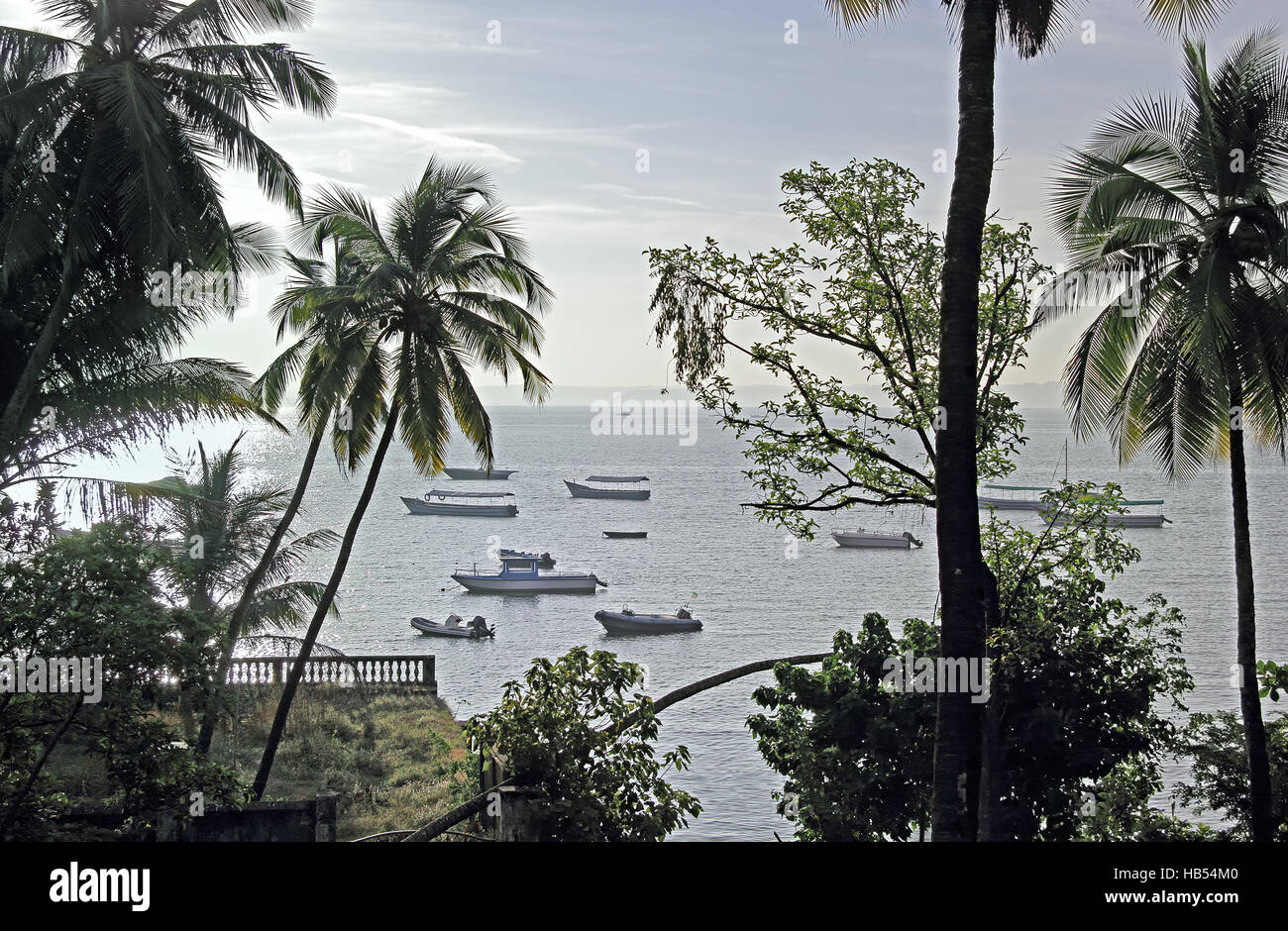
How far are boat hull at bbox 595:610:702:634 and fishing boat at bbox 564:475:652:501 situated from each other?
7418 centimetres

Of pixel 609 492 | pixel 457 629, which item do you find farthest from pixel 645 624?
pixel 609 492

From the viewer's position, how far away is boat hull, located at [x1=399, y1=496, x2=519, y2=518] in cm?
13325

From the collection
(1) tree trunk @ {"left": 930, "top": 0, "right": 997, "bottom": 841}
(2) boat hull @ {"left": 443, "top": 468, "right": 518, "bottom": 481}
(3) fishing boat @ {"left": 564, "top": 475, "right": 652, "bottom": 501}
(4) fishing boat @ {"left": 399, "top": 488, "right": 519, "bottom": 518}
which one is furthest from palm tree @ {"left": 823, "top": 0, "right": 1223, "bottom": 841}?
(2) boat hull @ {"left": 443, "top": 468, "right": 518, "bottom": 481}

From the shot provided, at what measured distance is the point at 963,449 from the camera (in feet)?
29.9

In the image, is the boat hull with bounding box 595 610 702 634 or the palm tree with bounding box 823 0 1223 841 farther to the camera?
the boat hull with bounding box 595 610 702 634

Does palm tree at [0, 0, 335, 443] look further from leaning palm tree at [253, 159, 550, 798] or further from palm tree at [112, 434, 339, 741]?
palm tree at [112, 434, 339, 741]

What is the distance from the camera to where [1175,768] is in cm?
3841

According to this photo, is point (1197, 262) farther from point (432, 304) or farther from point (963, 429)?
point (432, 304)

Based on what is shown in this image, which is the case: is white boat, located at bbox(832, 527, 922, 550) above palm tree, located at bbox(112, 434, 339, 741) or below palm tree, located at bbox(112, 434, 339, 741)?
above

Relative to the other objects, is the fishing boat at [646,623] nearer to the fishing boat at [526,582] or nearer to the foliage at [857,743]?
the fishing boat at [526,582]

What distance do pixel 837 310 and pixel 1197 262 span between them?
5.17 meters

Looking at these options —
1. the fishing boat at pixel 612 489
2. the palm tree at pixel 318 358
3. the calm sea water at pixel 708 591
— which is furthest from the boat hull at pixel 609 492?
the palm tree at pixel 318 358

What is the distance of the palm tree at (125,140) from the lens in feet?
45.9

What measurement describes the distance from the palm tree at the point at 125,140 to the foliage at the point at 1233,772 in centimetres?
1538
